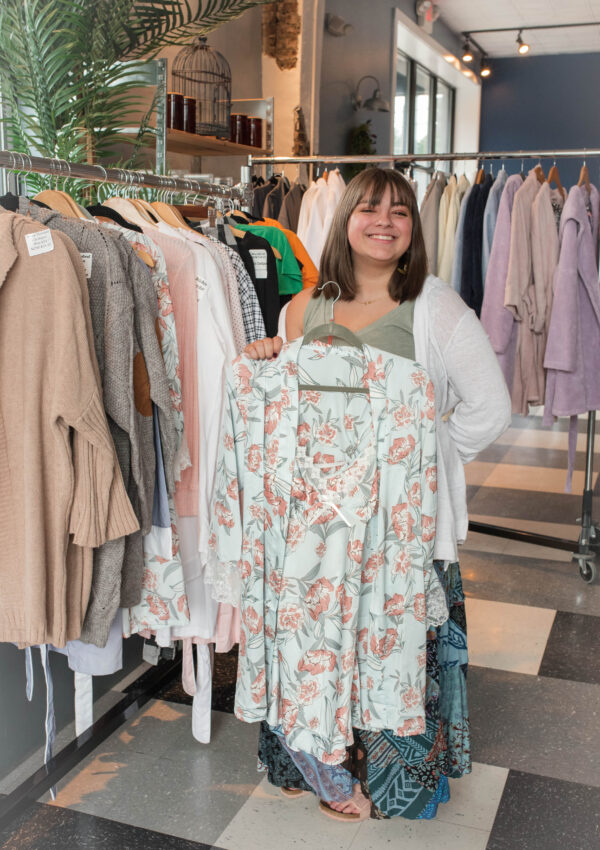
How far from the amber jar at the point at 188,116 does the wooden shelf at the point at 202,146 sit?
0.13 feet

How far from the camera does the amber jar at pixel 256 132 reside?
201 inches

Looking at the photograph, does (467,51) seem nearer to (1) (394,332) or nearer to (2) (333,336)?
(1) (394,332)

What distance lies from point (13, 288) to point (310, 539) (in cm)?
78

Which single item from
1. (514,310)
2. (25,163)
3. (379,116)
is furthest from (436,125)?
(25,163)

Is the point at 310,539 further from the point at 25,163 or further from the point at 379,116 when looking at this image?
the point at 379,116

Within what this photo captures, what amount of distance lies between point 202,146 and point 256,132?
1.51 feet

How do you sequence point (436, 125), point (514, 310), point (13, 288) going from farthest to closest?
point (436, 125)
point (514, 310)
point (13, 288)

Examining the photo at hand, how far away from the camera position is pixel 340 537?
71.5 inches

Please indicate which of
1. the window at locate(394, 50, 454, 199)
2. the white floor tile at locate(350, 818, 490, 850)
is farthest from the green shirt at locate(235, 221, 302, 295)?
the window at locate(394, 50, 454, 199)

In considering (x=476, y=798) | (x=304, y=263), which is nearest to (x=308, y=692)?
(x=476, y=798)

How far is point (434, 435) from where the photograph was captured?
1.86 metres

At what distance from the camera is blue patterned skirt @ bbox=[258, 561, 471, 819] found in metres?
2.03

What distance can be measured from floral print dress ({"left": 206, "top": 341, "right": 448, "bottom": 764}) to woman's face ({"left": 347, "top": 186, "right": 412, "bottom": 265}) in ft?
0.88

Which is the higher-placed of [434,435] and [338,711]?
[434,435]
